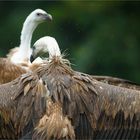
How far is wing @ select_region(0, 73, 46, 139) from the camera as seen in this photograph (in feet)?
33.3

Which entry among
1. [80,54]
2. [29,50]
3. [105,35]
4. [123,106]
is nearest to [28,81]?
[123,106]

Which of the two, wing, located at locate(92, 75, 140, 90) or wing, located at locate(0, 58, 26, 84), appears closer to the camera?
wing, located at locate(92, 75, 140, 90)

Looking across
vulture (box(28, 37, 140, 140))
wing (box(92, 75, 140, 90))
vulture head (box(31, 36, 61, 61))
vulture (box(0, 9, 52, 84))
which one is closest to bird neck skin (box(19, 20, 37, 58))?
vulture (box(0, 9, 52, 84))

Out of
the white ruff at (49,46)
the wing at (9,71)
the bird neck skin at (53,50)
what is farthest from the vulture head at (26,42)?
the bird neck skin at (53,50)

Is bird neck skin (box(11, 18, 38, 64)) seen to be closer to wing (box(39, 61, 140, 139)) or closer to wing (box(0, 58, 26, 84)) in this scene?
wing (box(0, 58, 26, 84))

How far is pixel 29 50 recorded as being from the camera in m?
14.1

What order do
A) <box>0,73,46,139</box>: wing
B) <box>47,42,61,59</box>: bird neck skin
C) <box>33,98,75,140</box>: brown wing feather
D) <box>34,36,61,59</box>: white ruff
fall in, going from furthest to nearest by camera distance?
<box>34,36,61,59</box>: white ruff, <box>47,42,61,59</box>: bird neck skin, <box>0,73,46,139</box>: wing, <box>33,98,75,140</box>: brown wing feather

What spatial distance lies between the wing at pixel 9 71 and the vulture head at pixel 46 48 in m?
0.23

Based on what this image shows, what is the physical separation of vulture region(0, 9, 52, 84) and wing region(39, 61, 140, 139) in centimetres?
201

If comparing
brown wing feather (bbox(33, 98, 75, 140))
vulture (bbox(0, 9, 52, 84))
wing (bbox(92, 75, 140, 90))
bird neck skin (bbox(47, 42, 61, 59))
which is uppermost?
bird neck skin (bbox(47, 42, 61, 59))

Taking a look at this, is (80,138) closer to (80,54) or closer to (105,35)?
(80,54)

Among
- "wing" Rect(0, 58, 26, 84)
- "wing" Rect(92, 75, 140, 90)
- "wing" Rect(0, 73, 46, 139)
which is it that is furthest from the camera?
"wing" Rect(0, 58, 26, 84)

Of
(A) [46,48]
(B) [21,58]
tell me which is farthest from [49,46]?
(B) [21,58]

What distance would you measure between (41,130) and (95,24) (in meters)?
11.5
